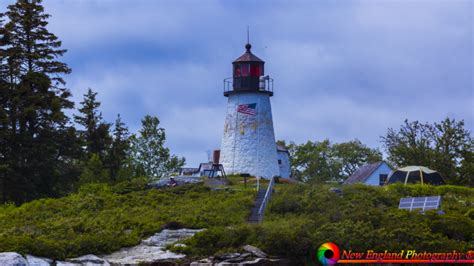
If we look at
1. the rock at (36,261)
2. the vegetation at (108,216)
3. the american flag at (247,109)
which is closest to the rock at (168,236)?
the vegetation at (108,216)

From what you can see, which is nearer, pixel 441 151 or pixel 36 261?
pixel 36 261

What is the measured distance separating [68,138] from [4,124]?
12.3 feet

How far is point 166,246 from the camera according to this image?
37.8m

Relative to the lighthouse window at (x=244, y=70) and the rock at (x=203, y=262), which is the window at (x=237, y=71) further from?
the rock at (x=203, y=262)

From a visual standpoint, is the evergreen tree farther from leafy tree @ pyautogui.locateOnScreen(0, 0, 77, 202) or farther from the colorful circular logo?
the colorful circular logo

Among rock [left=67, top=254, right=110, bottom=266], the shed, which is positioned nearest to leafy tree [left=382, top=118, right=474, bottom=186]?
the shed

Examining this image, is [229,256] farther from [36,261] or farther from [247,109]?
[247,109]

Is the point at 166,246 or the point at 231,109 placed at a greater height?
the point at 231,109

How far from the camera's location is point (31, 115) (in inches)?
2167

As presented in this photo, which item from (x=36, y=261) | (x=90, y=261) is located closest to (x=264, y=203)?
(x=90, y=261)

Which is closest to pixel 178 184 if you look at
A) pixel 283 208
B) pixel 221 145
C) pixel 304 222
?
pixel 221 145

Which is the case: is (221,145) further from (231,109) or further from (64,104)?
(64,104)

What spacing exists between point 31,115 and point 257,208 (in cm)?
1608

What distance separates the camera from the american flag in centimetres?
5759
